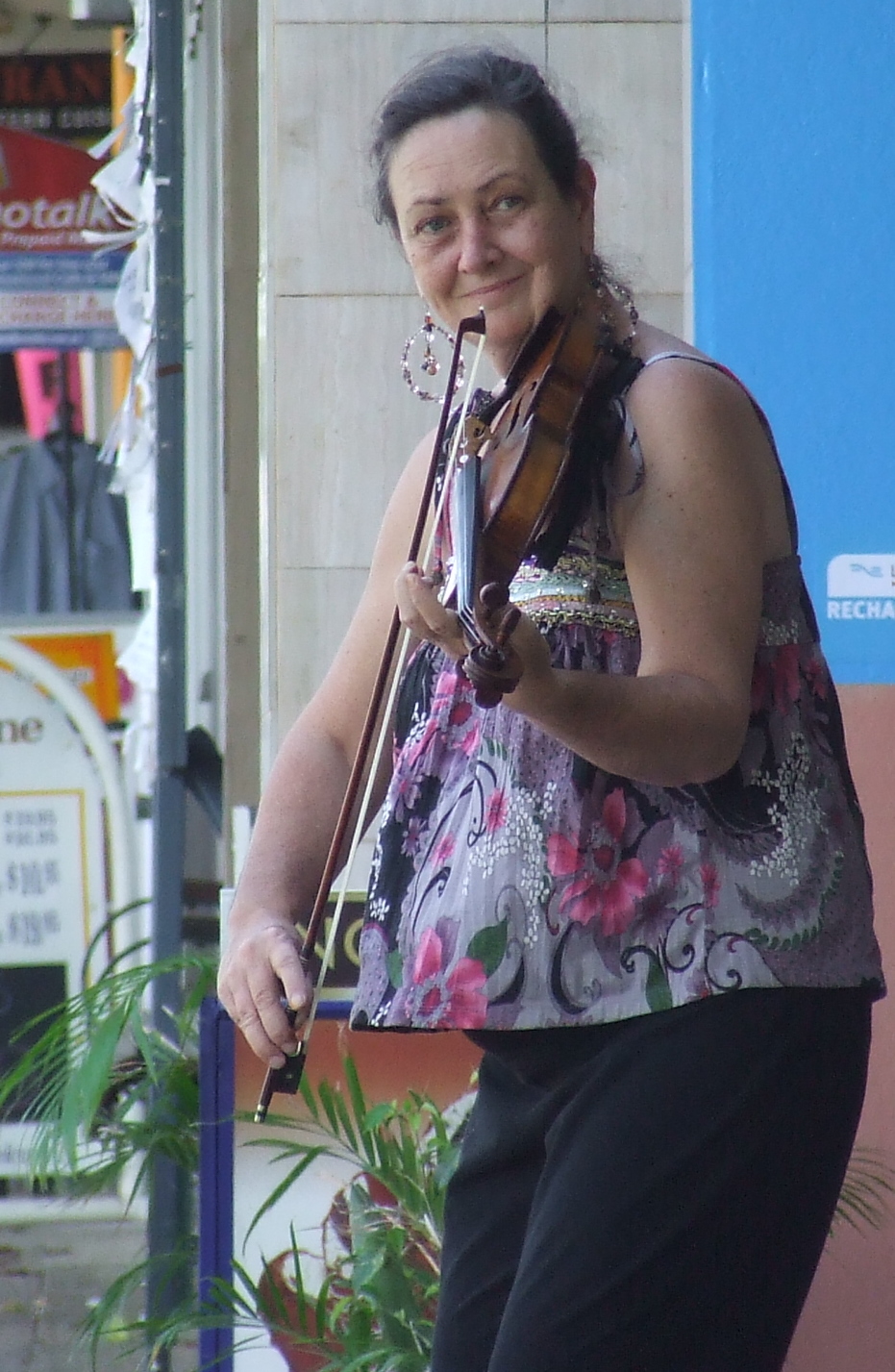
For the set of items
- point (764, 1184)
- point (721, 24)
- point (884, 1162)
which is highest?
point (721, 24)

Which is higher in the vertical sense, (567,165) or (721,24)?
(721,24)

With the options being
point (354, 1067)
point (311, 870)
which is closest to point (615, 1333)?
point (311, 870)

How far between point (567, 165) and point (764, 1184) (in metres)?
0.90

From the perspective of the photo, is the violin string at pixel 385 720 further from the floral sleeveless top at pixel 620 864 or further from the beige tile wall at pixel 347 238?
the beige tile wall at pixel 347 238

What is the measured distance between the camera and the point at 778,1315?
1523 millimetres

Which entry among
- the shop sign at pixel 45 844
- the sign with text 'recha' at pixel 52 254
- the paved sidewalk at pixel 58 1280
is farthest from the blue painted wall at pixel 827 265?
the shop sign at pixel 45 844

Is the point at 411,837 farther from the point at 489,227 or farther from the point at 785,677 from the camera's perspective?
the point at 489,227

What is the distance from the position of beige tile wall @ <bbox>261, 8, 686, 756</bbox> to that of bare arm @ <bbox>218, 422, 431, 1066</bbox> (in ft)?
4.67

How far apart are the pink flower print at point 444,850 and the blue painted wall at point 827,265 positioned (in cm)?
141

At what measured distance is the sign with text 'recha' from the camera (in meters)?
5.28

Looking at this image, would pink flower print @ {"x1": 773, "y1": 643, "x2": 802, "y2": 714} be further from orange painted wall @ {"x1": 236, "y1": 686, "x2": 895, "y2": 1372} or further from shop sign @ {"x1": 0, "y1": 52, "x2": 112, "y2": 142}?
shop sign @ {"x1": 0, "y1": 52, "x2": 112, "y2": 142}

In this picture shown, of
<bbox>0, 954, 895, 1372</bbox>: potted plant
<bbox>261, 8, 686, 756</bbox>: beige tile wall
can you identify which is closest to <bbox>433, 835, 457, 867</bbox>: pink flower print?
<bbox>0, 954, 895, 1372</bbox>: potted plant

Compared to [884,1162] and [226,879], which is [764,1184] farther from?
[226,879]

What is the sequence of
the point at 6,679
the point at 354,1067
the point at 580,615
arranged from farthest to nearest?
the point at 6,679 < the point at 354,1067 < the point at 580,615
